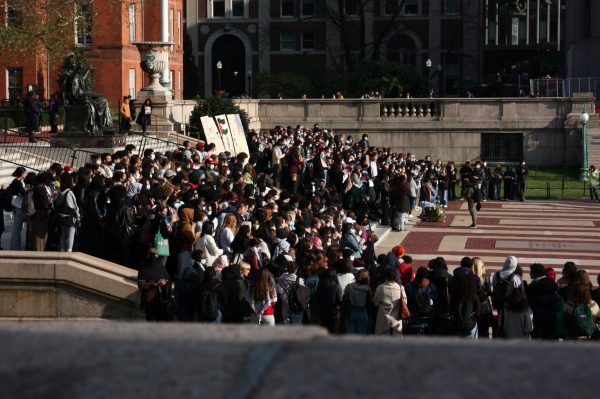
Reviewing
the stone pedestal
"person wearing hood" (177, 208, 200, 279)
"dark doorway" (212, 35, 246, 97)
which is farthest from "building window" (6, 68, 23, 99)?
"person wearing hood" (177, 208, 200, 279)

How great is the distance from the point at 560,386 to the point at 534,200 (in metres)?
36.9

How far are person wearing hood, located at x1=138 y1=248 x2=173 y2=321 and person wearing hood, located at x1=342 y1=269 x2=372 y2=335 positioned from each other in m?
2.00

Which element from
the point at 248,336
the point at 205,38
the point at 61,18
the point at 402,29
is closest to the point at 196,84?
the point at 205,38

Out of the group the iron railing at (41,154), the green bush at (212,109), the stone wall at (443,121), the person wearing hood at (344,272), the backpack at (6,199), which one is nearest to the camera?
the person wearing hood at (344,272)

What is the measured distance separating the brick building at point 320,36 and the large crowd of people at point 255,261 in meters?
53.2

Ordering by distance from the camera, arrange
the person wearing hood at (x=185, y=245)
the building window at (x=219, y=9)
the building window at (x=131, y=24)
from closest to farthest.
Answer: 1. the person wearing hood at (x=185, y=245)
2. the building window at (x=131, y=24)
3. the building window at (x=219, y=9)

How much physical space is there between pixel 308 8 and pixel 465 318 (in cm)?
6672

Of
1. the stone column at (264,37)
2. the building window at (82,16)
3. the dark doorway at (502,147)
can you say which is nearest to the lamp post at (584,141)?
the dark doorway at (502,147)

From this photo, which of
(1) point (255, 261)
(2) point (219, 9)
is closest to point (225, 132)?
(1) point (255, 261)

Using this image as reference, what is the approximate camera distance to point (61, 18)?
38.7 m

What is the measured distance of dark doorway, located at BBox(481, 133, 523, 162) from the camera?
48.0 metres

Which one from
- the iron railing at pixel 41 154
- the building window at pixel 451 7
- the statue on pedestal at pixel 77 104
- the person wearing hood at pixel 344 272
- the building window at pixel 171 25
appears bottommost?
the person wearing hood at pixel 344 272

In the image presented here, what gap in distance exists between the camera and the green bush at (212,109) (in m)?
38.8

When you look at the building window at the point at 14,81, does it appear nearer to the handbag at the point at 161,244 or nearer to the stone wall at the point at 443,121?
the stone wall at the point at 443,121
